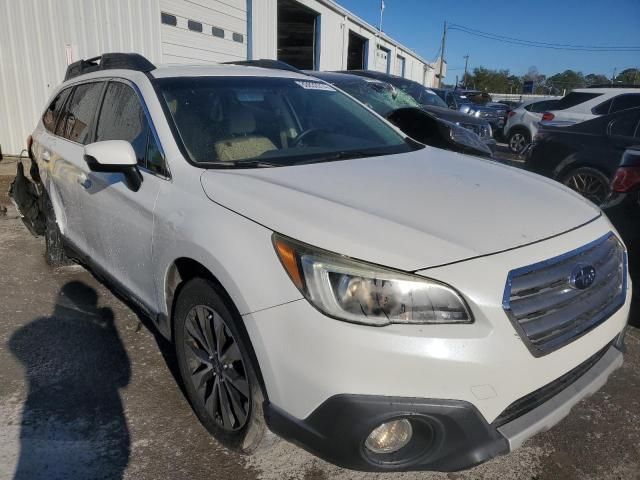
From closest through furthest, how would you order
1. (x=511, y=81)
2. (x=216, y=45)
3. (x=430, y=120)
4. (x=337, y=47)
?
(x=430, y=120)
(x=216, y=45)
(x=337, y=47)
(x=511, y=81)

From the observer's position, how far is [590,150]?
221 inches

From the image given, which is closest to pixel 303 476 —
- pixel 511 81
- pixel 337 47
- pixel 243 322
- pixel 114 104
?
pixel 243 322

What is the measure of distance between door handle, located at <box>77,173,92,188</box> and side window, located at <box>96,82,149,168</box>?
0.25m

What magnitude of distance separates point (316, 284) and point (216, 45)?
1153 cm

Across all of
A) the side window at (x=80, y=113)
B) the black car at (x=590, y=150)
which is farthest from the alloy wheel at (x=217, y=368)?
the black car at (x=590, y=150)

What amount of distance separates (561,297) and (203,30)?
11227 mm

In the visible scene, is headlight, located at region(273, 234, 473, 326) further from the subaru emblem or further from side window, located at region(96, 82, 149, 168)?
side window, located at region(96, 82, 149, 168)

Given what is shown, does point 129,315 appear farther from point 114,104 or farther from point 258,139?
point 258,139

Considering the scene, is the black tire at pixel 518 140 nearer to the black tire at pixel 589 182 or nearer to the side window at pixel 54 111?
the black tire at pixel 589 182

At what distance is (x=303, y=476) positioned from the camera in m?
2.12

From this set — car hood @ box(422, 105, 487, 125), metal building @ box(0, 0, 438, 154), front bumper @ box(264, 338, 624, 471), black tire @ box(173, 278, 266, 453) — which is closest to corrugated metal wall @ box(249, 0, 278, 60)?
metal building @ box(0, 0, 438, 154)

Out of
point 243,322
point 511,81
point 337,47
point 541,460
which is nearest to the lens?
point 243,322

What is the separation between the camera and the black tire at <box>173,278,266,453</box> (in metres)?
1.92

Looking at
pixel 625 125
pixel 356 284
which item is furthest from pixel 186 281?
pixel 625 125
